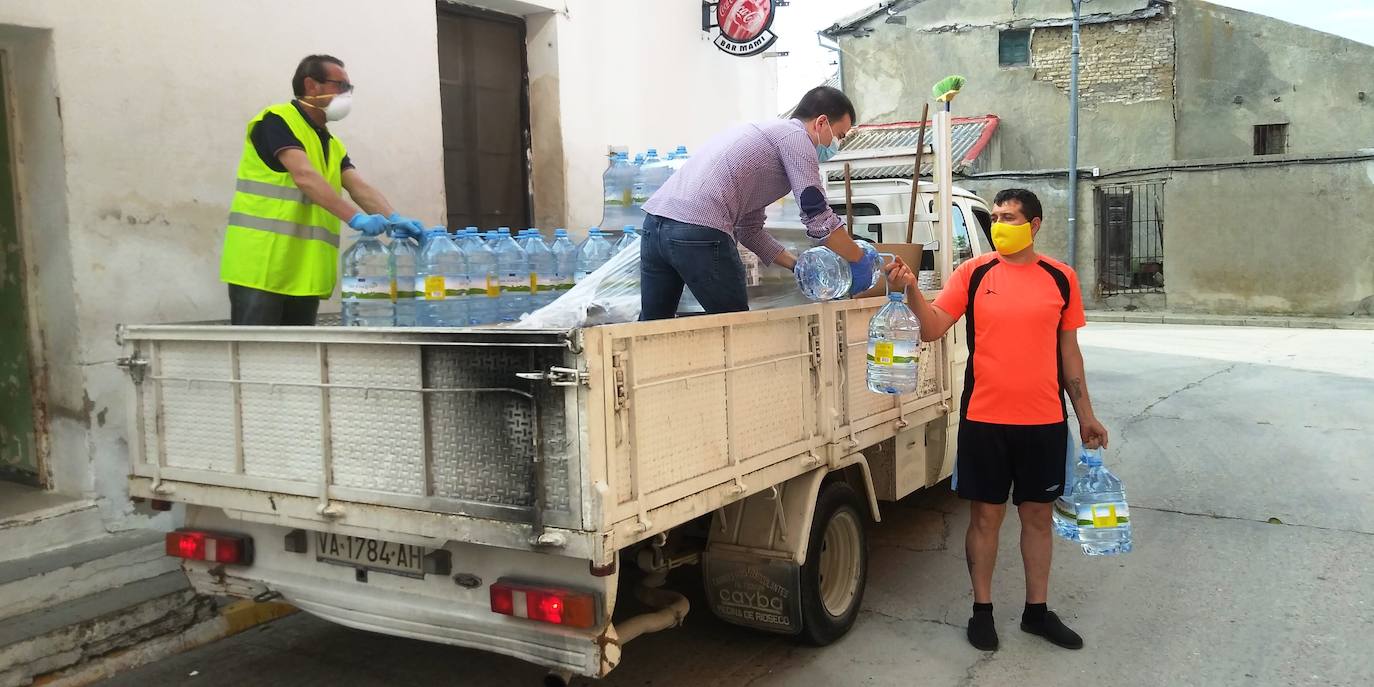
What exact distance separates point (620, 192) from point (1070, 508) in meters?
3.40

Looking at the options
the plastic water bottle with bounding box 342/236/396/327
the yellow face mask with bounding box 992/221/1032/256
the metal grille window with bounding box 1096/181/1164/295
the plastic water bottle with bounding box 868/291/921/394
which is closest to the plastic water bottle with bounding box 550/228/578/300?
the plastic water bottle with bounding box 342/236/396/327

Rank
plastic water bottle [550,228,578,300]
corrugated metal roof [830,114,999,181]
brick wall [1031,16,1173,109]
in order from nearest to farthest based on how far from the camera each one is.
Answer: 1. plastic water bottle [550,228,578,300]
2. corrugated metal roof [830,114,999,181]
3. brick wall [1031,16,1173,109]

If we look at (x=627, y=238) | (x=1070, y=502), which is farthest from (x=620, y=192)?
(x=1070, y=502)

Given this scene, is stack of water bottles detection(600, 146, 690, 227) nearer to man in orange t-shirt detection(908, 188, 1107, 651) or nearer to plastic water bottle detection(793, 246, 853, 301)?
plastic water bottle detection(793, 246, 853, 301)

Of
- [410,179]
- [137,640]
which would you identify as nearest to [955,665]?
[137,640]

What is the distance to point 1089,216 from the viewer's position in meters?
22.8

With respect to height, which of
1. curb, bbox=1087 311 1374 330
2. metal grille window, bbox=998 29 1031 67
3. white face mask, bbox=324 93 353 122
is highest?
metal grille window, bbox=998 29 1031 67

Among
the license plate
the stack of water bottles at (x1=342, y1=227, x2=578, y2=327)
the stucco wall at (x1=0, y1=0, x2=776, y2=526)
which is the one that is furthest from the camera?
the stucco wall at (x1=0, y1=0, x2=776, y2=526)

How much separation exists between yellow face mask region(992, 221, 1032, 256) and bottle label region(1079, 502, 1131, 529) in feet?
3.76

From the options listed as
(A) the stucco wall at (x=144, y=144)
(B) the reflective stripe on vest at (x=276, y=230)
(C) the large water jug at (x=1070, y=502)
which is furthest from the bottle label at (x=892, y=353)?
(A) the stucco wall at (x=144, y=144)

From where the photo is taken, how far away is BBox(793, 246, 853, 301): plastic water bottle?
4516 millimetres

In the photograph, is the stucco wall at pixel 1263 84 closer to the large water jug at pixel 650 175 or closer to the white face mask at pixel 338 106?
the large water jug at pixel 650 175

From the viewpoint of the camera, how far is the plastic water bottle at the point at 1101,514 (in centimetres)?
426

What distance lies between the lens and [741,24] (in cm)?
957
